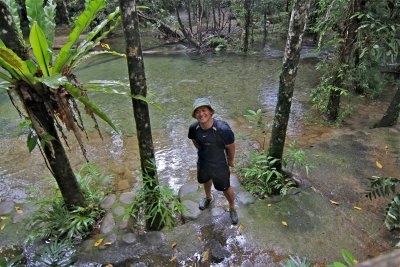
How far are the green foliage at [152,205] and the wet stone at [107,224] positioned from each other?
264 millimetres

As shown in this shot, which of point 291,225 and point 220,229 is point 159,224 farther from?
point 291,225

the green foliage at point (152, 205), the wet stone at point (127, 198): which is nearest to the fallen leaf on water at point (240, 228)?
the green foliage at point (152, 205)

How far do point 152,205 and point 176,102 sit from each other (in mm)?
4607

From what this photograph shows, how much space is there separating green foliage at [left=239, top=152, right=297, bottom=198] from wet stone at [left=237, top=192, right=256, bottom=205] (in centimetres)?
9

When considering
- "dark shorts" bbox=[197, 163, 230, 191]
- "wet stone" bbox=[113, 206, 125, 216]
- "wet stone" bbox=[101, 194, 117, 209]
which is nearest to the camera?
"dark shorts" bbox=[197, 163, 230, 191]

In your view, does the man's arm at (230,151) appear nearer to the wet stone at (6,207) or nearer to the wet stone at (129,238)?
the wet stone at (129,238)

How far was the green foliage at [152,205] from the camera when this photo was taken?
3291 mm

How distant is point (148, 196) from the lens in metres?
3.40

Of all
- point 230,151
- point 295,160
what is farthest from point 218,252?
point 295,160

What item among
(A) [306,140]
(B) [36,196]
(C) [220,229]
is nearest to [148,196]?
(C) [220,229]

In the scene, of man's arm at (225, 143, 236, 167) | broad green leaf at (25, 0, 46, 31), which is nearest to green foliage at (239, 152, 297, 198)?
man's arm at (225, 143, 236, 167)

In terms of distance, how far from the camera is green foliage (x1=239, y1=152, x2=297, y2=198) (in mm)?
3830

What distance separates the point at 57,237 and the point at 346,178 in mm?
3694

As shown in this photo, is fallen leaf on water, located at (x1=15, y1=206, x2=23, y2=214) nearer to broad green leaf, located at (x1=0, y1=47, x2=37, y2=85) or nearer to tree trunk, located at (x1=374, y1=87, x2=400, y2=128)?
broad green leaf, located at (x1=0, y1=47, x2=37, y2=85)
